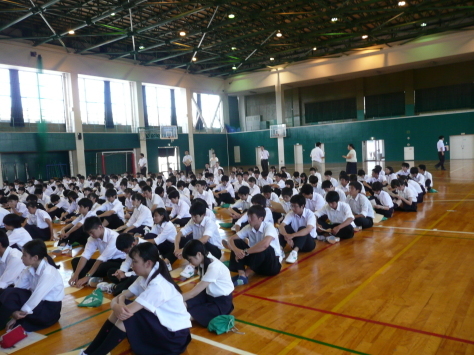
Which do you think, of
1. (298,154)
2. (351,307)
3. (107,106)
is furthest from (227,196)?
(298,154)

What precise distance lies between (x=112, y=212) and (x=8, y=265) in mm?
4068

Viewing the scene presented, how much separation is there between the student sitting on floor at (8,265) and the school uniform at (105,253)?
2.93 ft

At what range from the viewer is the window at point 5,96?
60.1 ft

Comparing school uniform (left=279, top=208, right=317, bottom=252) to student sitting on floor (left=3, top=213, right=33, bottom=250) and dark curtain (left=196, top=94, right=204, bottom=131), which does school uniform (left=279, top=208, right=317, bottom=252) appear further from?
dark curtain (left=196, top=94, right=204, bottom=131)

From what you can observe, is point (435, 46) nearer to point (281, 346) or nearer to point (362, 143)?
point (362, 143)

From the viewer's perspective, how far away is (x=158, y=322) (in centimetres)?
287

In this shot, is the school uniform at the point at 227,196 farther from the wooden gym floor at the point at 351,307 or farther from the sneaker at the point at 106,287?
the sneaker at the point at 106,287

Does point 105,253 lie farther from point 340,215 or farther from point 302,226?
point 340,215

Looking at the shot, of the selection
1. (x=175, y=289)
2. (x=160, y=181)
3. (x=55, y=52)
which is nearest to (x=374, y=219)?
(x=175, y=289)

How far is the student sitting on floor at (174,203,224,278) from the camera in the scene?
4.91 meters

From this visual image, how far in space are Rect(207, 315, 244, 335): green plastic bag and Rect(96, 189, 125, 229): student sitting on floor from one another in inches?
200

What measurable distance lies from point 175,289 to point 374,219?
575 centimetres

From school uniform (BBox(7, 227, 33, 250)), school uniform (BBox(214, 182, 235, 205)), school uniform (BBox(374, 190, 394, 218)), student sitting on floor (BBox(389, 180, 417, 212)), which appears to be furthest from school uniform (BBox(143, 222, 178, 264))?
student sitting on floor (BBox(389, 180, 417, 212))

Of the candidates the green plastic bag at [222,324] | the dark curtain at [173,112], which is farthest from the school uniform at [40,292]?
the dark curtain at [173,112]
